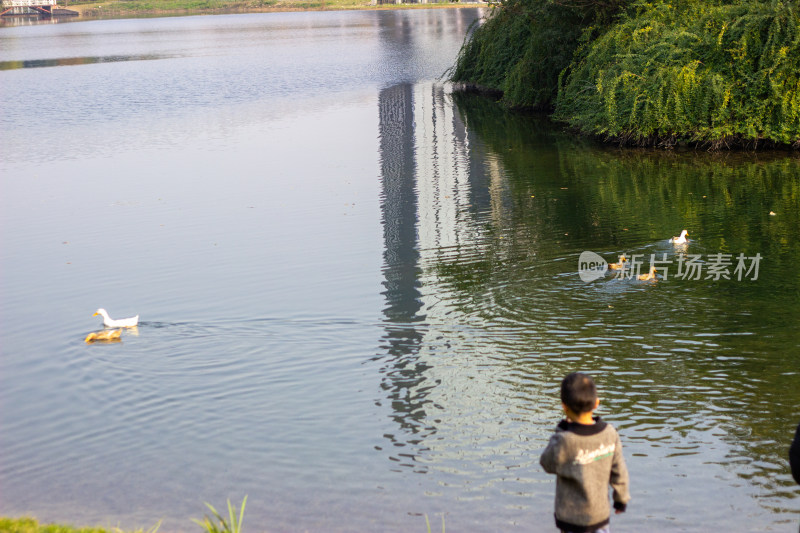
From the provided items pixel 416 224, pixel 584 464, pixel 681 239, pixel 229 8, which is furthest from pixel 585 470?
pixel 229 8

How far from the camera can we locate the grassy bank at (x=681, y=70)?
2030 cm

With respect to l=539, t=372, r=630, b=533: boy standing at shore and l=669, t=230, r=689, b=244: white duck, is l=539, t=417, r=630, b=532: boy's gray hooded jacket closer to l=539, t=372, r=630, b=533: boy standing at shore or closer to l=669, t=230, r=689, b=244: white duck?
l=539, t=372, r=630, b=533: boy standing at shore

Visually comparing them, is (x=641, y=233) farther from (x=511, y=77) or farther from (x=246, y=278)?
(x=511, y=77)

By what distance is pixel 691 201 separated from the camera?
17.1 m

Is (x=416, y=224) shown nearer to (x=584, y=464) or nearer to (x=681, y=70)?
(x=681, y=70)

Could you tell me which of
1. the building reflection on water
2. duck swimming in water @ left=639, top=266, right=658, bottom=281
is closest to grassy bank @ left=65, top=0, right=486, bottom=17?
the building reflection on water

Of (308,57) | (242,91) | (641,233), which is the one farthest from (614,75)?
(308,57)

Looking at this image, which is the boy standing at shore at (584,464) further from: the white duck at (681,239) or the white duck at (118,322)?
the white duck at (681,239)

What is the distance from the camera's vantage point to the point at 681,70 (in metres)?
21.2

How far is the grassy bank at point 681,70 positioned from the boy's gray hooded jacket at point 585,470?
17.7 metres

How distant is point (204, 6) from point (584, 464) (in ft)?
468

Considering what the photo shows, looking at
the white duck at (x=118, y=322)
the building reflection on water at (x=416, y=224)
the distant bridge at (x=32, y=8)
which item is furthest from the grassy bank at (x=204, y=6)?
the white duck at (x=118, y=322)

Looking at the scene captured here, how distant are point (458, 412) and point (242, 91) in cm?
3336


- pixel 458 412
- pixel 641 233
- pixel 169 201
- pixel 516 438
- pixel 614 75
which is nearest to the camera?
pixel 516 438
